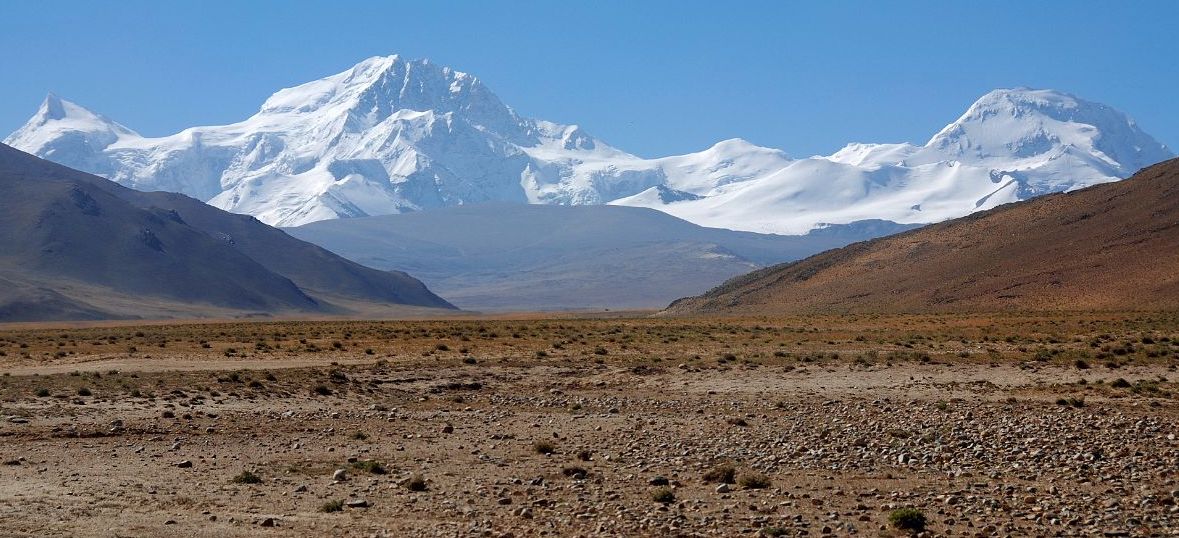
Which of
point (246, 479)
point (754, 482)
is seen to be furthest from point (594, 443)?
point (246, 479)

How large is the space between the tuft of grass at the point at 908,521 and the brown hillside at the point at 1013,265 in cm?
7274

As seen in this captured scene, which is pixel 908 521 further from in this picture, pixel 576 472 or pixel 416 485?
pixel 416 485

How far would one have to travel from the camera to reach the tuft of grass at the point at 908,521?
17970 millimetres

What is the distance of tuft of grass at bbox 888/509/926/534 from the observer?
59.0 ft

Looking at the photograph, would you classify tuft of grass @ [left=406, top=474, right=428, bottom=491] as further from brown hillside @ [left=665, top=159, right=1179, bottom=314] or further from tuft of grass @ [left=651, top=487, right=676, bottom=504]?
brown hillside @ [left=665, top=159, right=1179, bottom=314]

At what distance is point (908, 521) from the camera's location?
59.1 ft

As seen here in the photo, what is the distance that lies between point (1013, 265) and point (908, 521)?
9621cm

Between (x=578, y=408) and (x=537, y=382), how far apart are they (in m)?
7.02

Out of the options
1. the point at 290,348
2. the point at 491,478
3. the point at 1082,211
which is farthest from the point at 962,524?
the point at 1082,211

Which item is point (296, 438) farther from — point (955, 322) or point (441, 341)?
point (955, 322)

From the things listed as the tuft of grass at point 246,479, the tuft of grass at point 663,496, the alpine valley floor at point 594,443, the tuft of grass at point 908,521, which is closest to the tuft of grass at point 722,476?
the alpine valley floor at point 594,443

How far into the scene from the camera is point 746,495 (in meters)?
20.3

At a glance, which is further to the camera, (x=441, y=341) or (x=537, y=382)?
(x=441, y=341)

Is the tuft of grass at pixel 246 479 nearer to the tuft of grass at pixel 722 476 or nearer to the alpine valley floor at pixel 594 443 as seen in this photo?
the alpine valley floor at pixel 594 443
